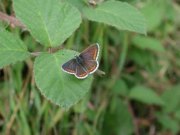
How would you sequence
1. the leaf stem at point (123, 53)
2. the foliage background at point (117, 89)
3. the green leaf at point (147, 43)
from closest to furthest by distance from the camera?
the foliage background at point (117, 89) → the leaf stem at point (123, 53) → the green leaf at point (147, 43)

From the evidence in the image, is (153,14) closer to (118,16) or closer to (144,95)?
(144,95)

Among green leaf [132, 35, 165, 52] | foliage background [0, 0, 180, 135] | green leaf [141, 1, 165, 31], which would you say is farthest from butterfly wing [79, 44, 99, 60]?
green leaf [141, 1, 165, 31]

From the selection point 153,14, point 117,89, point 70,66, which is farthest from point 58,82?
point 153,14

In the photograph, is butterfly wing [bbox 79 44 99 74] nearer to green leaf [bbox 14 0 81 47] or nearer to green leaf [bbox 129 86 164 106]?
green leaf [bbox 14 0 81 47]

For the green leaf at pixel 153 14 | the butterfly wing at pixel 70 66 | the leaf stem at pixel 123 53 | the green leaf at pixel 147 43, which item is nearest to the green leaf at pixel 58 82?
the butterfly wing at pixel 70 66

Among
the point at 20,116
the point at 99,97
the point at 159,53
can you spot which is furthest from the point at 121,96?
the point at 20,116

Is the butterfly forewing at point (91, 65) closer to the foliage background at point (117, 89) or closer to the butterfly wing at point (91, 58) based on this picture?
the butterfly wing at point (91, 58)

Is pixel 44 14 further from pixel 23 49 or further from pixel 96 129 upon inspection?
pixel 96 129
